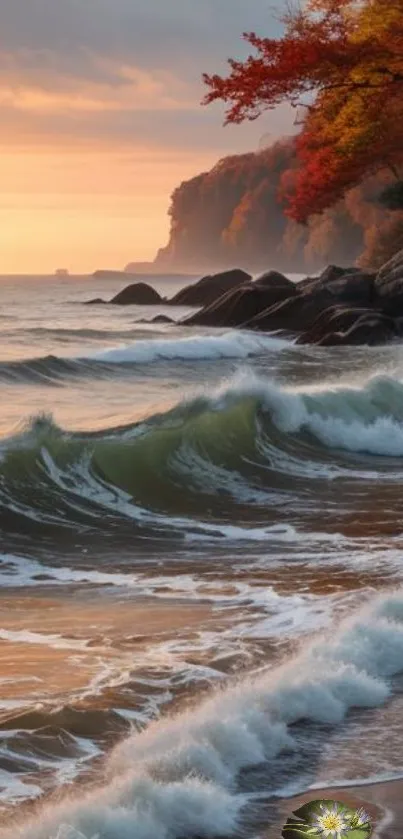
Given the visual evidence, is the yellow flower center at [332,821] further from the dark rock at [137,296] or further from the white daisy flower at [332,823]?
the dark rock at [137,296]

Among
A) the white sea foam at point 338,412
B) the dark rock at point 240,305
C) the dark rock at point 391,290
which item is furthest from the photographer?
the dark rock at point 240,305

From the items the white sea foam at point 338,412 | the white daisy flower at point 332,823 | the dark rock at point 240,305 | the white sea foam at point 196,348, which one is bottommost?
the white daisy flower at point 332,823

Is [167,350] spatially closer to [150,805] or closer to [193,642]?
[193,642]

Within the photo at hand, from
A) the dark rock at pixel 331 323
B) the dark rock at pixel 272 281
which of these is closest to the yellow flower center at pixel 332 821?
the dark rock at pixel 331 323

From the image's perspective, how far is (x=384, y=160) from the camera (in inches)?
1594

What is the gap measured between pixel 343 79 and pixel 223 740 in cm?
3231

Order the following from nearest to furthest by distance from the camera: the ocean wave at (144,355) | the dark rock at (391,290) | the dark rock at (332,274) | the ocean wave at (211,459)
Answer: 1. the ocean wave at (211,459)
2. the ocean wave at (144,355)
3. the dark rock at (391,290)
4. the dark rock at (332,274)

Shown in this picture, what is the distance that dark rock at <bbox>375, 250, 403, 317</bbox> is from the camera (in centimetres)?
3394

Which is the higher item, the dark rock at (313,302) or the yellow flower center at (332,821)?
the dark rock at (313,302)

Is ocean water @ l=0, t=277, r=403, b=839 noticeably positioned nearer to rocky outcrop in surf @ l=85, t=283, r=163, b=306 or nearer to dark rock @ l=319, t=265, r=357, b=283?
dark rock @ l=319, t=265, r=357, b=283

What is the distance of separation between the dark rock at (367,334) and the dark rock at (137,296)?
1240 inches

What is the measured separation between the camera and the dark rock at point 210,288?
52312mm

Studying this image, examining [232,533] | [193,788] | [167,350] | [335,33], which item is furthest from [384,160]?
[193,788]

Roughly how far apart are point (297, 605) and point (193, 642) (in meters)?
1.15
